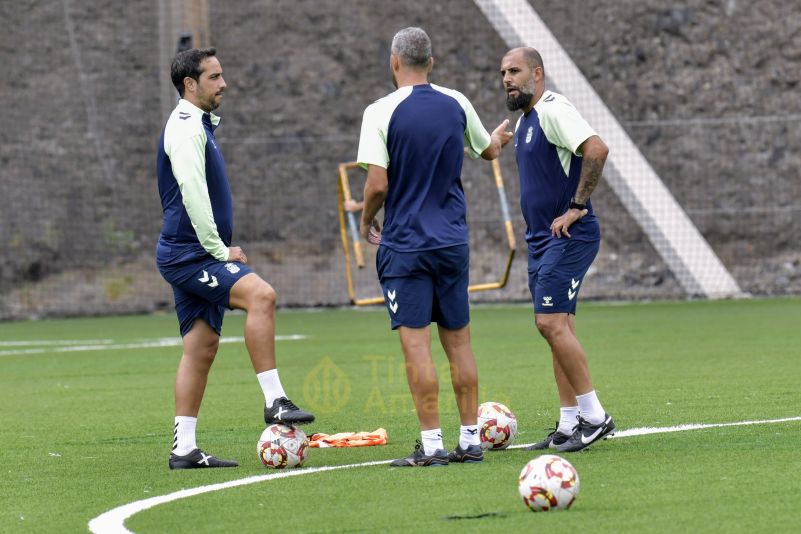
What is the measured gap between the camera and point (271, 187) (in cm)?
2664

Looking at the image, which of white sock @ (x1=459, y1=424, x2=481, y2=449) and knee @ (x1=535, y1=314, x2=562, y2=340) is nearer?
white sock @ (x1=459, y1=424, x2=481, y2=449)

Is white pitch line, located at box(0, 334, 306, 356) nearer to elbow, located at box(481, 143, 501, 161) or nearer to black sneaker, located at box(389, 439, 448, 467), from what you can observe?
elbow, located at box(481, 143, 501, 161)

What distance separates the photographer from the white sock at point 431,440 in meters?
7.30

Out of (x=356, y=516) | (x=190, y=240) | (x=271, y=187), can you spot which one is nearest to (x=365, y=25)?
(x=271, y=187)

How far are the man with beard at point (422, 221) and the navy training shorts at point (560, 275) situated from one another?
63 cm

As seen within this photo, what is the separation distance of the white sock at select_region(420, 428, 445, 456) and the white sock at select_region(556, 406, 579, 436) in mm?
1028

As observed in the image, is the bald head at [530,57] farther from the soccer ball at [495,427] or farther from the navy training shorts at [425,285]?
the soccer ball at [495,427]

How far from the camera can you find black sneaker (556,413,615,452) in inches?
303

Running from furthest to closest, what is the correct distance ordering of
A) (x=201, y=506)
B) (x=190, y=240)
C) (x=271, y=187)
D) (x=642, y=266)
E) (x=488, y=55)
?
(x=488, y=55), (x=271, y=187), (x=642, y=266), (x=190, y=240), (x=201, y=506)

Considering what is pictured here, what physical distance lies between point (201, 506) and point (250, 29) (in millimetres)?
23934

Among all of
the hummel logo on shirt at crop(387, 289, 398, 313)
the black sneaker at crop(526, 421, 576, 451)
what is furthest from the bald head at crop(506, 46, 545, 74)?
the black sneaker at crop(526, 421, 576, 451)

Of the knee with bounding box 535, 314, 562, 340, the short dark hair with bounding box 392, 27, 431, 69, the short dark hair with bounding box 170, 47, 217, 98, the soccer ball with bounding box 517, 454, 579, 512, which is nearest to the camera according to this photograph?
the soccer ball with bounding box 517, 454, 579, 512

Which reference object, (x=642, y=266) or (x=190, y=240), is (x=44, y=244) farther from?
(x=190, y=240)

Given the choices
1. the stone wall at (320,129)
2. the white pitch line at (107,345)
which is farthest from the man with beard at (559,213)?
the stone wall at (320,129)
